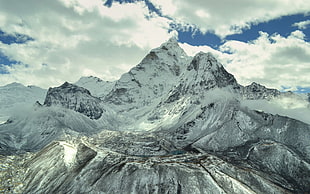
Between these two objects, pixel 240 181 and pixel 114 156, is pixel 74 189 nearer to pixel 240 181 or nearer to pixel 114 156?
pixel 114 156

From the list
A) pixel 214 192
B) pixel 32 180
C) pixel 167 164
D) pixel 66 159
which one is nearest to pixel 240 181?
pixel 214 192

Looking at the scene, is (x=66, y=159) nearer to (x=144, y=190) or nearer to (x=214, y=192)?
(x=144, y=190)

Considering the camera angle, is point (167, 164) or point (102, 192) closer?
point (102, 192)

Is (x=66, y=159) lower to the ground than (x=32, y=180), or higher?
higher

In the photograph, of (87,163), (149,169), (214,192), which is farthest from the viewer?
(87,163)

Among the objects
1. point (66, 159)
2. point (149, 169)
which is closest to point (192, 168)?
point (149, 169)

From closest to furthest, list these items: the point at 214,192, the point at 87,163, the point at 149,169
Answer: the point at 214,192
the point at 149,169
the point at 87,163

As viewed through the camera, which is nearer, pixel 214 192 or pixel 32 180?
pixel 214 192

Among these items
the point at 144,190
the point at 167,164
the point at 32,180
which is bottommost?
the point at 32,180

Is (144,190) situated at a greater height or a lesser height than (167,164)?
lesser
